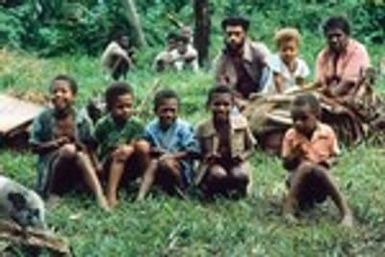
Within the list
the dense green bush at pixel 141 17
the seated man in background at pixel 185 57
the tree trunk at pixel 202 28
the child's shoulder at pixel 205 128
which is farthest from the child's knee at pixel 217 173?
the dense green bush at pixel 141 17

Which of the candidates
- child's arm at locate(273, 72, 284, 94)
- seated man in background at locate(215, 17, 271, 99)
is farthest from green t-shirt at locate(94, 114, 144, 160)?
child's arm at locate(273, 72, 284, 94)

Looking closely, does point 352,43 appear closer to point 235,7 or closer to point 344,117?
point 344,117

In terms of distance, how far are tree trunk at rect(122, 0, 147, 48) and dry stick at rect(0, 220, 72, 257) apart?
40.2 feet

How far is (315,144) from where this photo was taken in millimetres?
7527

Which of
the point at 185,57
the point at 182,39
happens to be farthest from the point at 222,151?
the point at 182,39

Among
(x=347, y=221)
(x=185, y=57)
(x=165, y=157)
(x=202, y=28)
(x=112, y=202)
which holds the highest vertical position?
(x=202, y=28)

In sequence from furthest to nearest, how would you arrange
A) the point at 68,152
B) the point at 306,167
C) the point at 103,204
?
the point at 68,152, the point at 103,204, the point at 306,167

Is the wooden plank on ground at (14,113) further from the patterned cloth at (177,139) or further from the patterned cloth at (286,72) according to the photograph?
the patterned cloth at (286,72)

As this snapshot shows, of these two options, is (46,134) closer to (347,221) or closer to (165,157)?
(165,157)

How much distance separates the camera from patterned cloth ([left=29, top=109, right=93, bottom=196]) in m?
8.02

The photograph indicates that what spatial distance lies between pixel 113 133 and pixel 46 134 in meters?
0.48

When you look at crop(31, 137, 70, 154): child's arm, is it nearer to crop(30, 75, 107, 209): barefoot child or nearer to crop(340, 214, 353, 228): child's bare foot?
crop(30, 75, 107, 209): barefoot child

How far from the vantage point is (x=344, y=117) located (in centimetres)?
977

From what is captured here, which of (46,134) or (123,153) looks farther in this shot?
(46,134)
